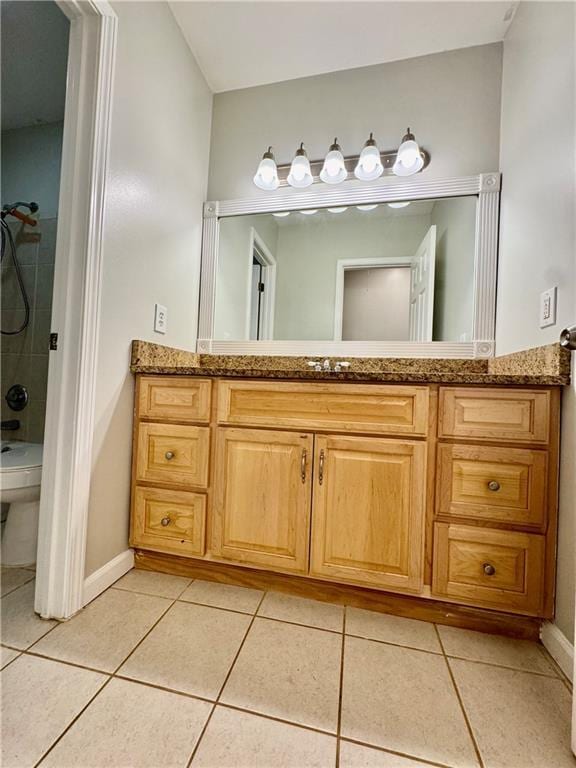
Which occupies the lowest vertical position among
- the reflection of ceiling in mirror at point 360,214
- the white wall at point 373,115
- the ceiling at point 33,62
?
the reflection of ceiling in mirror at point 360,214

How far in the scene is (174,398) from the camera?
50.9 inches

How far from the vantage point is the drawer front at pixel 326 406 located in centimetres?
108

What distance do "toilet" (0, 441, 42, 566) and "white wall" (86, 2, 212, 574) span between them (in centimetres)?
31

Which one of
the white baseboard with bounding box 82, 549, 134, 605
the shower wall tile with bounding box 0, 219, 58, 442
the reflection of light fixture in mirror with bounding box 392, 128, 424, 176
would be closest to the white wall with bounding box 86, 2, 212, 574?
the white baseboard with bounding box 82, 549, 134, 605

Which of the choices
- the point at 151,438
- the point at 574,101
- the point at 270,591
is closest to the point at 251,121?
the point at 574,101

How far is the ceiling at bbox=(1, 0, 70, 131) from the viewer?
4.68 feet

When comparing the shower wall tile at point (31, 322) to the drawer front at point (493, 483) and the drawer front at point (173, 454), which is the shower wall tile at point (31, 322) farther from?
the drawer front at point (493, 483)

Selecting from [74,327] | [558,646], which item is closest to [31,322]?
[74,327]

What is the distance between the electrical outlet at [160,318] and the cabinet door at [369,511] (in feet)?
2.94

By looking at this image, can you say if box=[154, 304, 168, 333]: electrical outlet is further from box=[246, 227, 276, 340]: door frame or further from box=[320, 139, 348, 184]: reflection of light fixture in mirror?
box=[320, 139, 348, 184]: reflection of light fixture in mirror

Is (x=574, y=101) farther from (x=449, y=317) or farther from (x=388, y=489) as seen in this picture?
(x=388, y=489)

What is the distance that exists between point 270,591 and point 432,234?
1736mm

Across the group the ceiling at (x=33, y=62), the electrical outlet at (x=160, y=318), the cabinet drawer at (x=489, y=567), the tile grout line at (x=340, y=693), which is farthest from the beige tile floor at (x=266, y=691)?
the ceiling at (x=33, y=62)

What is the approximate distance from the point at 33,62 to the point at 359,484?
2.53 m
